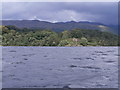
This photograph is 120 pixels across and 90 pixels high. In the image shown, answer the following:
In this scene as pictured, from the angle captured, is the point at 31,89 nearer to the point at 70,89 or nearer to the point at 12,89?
the point at 12,89

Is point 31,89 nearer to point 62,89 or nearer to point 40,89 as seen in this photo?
point 40,89

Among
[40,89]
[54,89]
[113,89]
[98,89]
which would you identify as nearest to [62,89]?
[54,89]

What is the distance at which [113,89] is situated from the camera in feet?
64.6

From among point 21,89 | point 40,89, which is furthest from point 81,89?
point 21,89

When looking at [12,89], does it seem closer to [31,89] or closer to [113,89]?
[31,89]

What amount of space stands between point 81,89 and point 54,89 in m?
2.33

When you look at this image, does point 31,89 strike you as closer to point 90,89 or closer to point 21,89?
point 21,89

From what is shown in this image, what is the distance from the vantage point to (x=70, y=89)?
62.6 ft

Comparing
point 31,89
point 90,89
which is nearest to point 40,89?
point 31,89

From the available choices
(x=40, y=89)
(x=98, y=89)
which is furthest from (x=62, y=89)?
(x=98, y=89)

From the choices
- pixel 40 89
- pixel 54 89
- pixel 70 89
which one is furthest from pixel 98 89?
pixel 40 89

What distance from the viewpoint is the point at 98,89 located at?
64.1 ft

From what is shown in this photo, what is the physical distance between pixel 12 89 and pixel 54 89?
355cm

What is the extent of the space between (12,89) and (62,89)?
167 inches
